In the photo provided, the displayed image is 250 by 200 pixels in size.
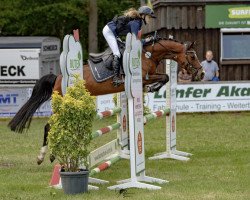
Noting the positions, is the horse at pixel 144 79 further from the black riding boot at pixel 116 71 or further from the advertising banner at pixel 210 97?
the advertising banner at pixel 210 97

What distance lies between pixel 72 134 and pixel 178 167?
10.9 ft

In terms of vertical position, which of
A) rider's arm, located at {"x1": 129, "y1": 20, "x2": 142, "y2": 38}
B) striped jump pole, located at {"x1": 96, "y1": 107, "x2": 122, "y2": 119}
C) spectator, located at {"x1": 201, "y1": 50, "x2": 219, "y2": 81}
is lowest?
striped jump pole, located at {"x1": 96, "y1": 107, "x2": 122, "y2": 119}

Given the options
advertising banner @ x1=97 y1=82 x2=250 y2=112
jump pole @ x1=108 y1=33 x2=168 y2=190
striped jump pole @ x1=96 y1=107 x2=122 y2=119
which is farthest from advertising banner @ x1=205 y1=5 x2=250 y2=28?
jump pole @ x1=108 y1=33 x2=168 y2=190

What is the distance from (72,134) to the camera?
1015cm

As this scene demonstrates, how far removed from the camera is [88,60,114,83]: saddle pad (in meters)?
13.0

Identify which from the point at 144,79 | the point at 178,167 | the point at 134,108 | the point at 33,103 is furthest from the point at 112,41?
the point at 134,108

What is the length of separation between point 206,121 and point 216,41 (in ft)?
19.9

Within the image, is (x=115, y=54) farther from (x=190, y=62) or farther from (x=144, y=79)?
(x=190, y=62)

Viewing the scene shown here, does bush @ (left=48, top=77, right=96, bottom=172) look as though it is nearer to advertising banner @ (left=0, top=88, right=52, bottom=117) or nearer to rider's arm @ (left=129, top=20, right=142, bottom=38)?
rider's arm @ (left=129, top=20, right=142, bottom=38)

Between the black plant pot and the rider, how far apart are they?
9.66 feet

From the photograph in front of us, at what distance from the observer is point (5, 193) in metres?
10.5

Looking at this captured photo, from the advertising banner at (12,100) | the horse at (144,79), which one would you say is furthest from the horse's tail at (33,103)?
the advertising banner at (12,100)

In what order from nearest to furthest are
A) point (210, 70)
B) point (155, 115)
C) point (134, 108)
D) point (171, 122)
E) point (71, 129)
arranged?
point (71, 129) → point (134, 108) → point (155, 115) → point (171, 122) → point (210, 70)

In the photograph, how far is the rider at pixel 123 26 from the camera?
12.6 metres
